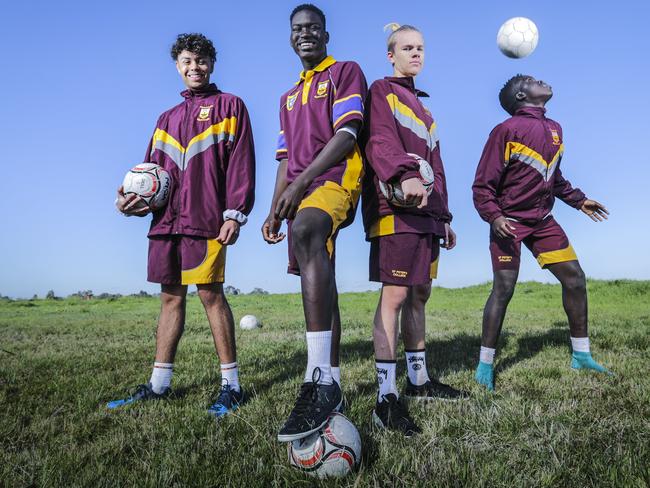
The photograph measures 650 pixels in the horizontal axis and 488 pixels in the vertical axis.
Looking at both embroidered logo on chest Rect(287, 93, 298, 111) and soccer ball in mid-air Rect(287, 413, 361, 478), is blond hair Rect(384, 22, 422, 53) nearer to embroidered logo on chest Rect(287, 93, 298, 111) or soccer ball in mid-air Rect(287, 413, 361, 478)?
embroidered logo on chest Rect(287, 93, 298, 111)

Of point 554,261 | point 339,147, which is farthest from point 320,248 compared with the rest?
point 554,261

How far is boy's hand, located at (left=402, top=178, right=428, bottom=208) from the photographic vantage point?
314 centimetres

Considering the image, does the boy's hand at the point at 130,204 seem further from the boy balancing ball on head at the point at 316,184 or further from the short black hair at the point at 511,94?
the short black hair at the point at 511,94

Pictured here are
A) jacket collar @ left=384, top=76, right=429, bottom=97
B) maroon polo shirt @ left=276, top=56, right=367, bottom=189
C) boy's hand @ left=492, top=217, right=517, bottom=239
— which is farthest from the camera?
boy's hand @ left=492, top=217, right=517, bottom=239

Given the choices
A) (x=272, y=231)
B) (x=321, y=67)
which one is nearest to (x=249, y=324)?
(x=272, y=231)

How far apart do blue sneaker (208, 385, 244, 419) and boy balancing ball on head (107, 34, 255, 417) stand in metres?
0.08

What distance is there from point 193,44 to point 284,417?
317 cm

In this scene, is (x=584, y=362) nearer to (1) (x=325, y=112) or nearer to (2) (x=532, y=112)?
(2) (x=532, y=112)

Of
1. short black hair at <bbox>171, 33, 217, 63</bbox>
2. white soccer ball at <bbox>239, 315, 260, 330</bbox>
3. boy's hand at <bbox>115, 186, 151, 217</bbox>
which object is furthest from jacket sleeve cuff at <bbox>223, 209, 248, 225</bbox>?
white soccer ball at <bbox>239, 315, 260, 330</bbox>

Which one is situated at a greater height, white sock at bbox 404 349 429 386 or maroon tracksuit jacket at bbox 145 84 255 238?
maroon tracksuit jacket at bbox 145 84 255 238

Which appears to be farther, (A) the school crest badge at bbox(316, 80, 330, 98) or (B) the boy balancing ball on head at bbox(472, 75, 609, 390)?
(B) the boy balancing ball on head at bbox(472, 75, 609, 390)

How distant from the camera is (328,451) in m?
2.27

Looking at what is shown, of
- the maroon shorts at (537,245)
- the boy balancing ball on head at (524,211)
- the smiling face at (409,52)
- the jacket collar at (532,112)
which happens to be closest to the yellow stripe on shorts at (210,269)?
the smiling face at (409,52)

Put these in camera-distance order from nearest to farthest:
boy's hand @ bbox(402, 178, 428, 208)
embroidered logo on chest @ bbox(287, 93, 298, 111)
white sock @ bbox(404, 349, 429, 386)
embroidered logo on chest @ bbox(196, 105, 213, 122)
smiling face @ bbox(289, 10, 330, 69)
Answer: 1. boy's hand @ bbox(402, 178, 428, 208)
2. smiling face @ bbox(289, 10, 330, 69)
3. embroidered logo on chest @ bbox(287, 93, 298, 111)
4. white sock @ bbox(404, 349, 429, 386)
5. embroidered logo on chest @ bbox(196, 105, 213, 122)
